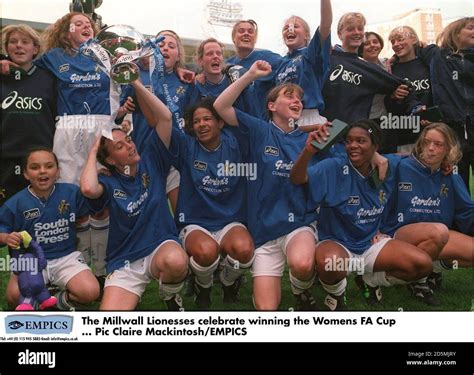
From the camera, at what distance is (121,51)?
6.88 feet

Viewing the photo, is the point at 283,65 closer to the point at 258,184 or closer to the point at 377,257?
the point at 258,184

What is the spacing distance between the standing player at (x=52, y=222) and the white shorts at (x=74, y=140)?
205 millimetres

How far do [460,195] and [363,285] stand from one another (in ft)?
1.73

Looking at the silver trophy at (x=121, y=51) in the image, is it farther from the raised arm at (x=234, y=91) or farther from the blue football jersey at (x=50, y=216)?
the blue football jersey at (x=50, y=216)

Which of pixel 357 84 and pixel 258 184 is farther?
pixel 357 84

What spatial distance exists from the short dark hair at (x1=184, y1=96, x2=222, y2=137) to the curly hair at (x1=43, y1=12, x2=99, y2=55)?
0.50 metres

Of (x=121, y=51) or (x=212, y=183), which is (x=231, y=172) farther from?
(x=121, y=51)

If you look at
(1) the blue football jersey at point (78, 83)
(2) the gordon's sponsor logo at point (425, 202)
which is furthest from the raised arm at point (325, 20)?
(1) the blue football jersey at point (78, 83)

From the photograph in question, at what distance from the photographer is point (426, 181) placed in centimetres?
250

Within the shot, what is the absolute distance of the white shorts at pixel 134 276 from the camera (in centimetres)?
225
